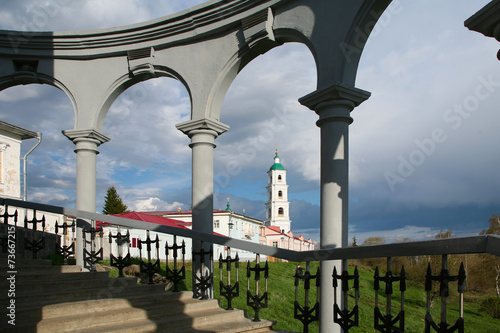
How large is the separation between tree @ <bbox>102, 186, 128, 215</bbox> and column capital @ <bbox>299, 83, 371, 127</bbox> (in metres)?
42.0

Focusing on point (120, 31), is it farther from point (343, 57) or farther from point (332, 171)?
point (332, 171)

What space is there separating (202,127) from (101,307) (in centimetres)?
315

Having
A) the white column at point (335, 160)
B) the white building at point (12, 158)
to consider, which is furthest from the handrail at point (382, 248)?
the white building at point (12, 158)

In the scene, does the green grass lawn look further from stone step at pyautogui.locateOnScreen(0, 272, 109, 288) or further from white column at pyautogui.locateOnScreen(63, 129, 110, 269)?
stone step at pyautogui.locateOnScreen(0, 272, 109, 288)

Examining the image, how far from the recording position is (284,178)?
230 feet

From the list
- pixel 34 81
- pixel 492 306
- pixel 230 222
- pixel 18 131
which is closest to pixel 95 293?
pixel 34 81

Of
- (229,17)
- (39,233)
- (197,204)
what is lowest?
(39,233)

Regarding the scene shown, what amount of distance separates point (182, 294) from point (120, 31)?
188 inches

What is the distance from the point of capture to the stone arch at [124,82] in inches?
291

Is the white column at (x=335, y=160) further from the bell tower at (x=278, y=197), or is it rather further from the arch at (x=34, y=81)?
the bell tower at (x=278, y=197)

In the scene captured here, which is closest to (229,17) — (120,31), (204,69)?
(204,69)

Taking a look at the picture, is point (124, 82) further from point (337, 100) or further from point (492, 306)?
point (492, 306)

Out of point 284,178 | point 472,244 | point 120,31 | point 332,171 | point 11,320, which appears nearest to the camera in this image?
point 472,244

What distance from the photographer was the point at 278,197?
6988 centimetres
